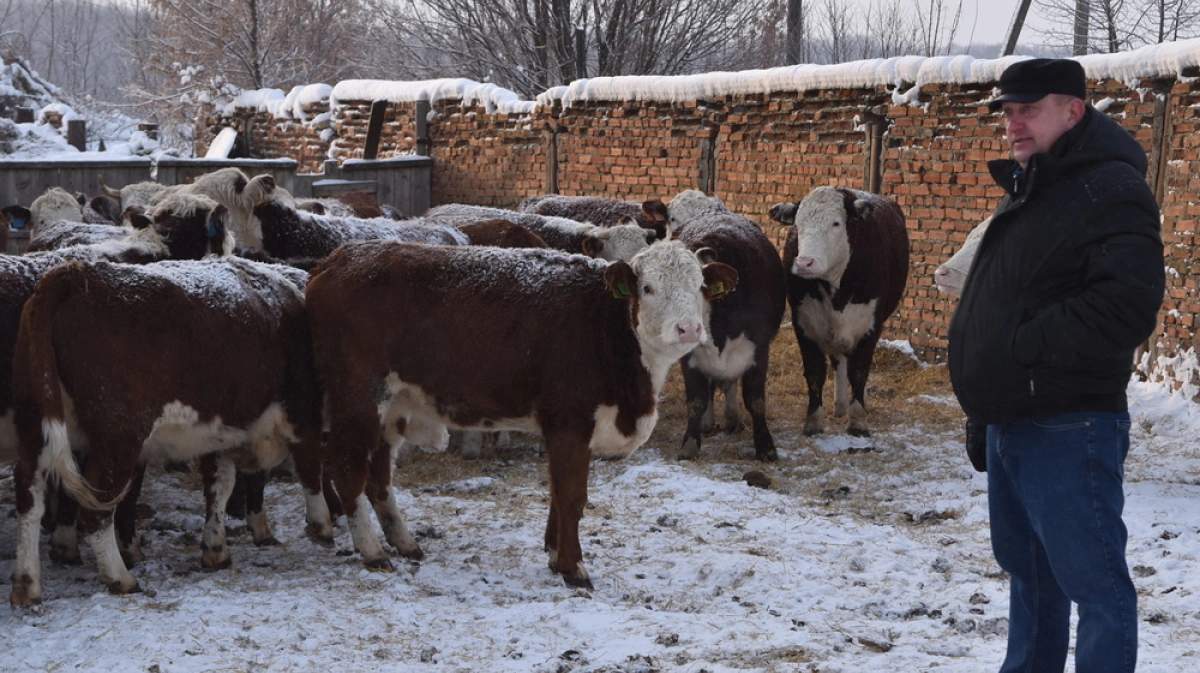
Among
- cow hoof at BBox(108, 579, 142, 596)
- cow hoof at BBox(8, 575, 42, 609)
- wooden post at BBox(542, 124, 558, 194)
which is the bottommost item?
cow hoof at BBox(108, 579, 142, 596)

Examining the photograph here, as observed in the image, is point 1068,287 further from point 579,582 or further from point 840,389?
point 840,389

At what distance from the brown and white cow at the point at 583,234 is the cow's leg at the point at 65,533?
4.04 meters

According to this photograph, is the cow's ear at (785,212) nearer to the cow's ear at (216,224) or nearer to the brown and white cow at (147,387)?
the cow's ear at (216,224)

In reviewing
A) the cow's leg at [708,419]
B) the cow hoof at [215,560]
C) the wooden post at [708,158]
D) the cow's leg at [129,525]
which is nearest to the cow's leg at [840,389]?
the cow's leg at [708,419]

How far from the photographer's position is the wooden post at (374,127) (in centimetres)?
1710

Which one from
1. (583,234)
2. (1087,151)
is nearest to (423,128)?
(583,234)

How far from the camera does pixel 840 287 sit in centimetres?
849

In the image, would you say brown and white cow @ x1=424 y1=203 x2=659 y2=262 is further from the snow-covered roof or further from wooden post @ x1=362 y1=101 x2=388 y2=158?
wooden post @ x1=362 y1=101 x2=388 y2=158

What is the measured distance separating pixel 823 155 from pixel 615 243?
13.5ft

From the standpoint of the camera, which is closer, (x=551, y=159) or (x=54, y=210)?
(x=54, y=210)

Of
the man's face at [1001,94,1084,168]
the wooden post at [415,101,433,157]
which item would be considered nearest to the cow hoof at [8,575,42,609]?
the man's face at [1001,94,1084,168]

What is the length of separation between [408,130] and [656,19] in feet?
20.1

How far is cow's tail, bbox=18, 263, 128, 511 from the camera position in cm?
456

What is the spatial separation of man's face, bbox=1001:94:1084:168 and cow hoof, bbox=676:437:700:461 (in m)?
4.75
